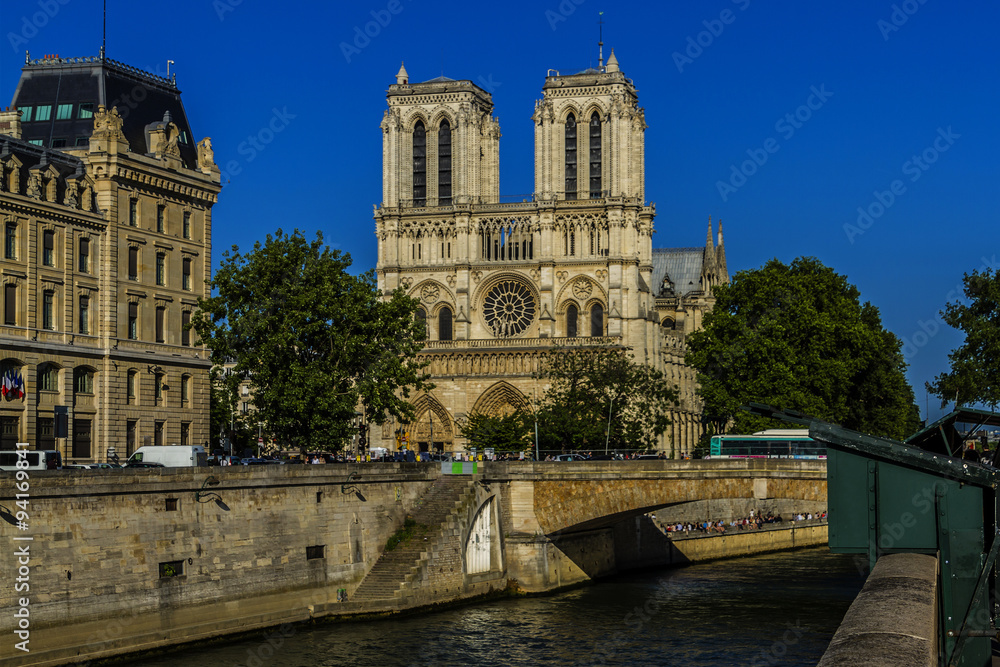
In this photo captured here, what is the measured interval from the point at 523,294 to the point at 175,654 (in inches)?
3039

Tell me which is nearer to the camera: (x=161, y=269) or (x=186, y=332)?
(x=161, y=269)

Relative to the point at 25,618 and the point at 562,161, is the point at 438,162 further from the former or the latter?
the point at 25,618

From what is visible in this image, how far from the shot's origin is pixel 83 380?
186 feet

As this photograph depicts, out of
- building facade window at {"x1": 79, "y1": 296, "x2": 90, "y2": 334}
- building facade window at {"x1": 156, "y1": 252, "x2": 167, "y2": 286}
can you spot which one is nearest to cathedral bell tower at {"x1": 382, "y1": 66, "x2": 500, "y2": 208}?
building facade window at {"x1": 156, "y1": 252, "x2": 167, "y2": 286}

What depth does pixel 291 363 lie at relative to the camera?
182ft

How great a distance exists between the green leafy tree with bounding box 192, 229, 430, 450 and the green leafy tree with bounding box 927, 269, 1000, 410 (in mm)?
26295

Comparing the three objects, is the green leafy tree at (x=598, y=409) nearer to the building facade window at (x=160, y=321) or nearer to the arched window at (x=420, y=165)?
the building facade window at (x=160, y=321)

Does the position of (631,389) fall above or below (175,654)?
above

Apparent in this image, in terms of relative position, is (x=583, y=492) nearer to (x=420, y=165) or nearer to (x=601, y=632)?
(x=601, y=632)

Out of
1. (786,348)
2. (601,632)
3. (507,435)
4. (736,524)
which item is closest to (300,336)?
(601,632)

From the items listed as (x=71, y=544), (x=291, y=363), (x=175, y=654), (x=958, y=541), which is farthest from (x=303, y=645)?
(x=958, y=541)

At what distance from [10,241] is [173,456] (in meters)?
12.2

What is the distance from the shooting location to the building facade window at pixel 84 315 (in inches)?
2228

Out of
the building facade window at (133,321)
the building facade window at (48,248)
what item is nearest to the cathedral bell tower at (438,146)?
the building facade window at (133,321)
